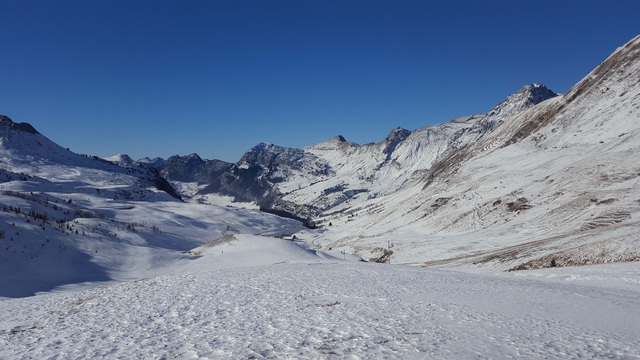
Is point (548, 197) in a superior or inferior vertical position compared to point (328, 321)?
superior

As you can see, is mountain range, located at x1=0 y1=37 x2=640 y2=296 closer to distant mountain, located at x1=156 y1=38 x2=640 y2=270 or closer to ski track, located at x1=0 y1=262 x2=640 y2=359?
distant mountain, located at x1=156 y1=38 x2=640 y2=270

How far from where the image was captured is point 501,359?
11.8 m

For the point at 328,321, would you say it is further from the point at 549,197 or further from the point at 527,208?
the point at 549,197

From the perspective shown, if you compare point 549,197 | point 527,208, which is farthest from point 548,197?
point 527,208

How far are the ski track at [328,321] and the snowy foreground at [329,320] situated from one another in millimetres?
52

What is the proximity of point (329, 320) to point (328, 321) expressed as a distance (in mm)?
156

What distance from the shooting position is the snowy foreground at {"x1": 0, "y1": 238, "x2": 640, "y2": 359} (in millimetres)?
12875

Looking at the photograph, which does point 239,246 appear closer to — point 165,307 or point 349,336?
point 165,307

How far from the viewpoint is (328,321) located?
1584 cm

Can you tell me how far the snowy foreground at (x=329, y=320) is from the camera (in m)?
12.9

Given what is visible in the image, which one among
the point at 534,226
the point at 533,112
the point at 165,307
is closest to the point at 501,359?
the point at 165,307

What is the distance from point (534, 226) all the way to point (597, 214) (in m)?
10.0

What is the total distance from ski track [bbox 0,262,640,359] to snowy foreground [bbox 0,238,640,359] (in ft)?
0.17

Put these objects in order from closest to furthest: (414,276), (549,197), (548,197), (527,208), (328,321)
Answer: (328,321) → (414,276) → (549,197) → (548,197) → (527,208)
